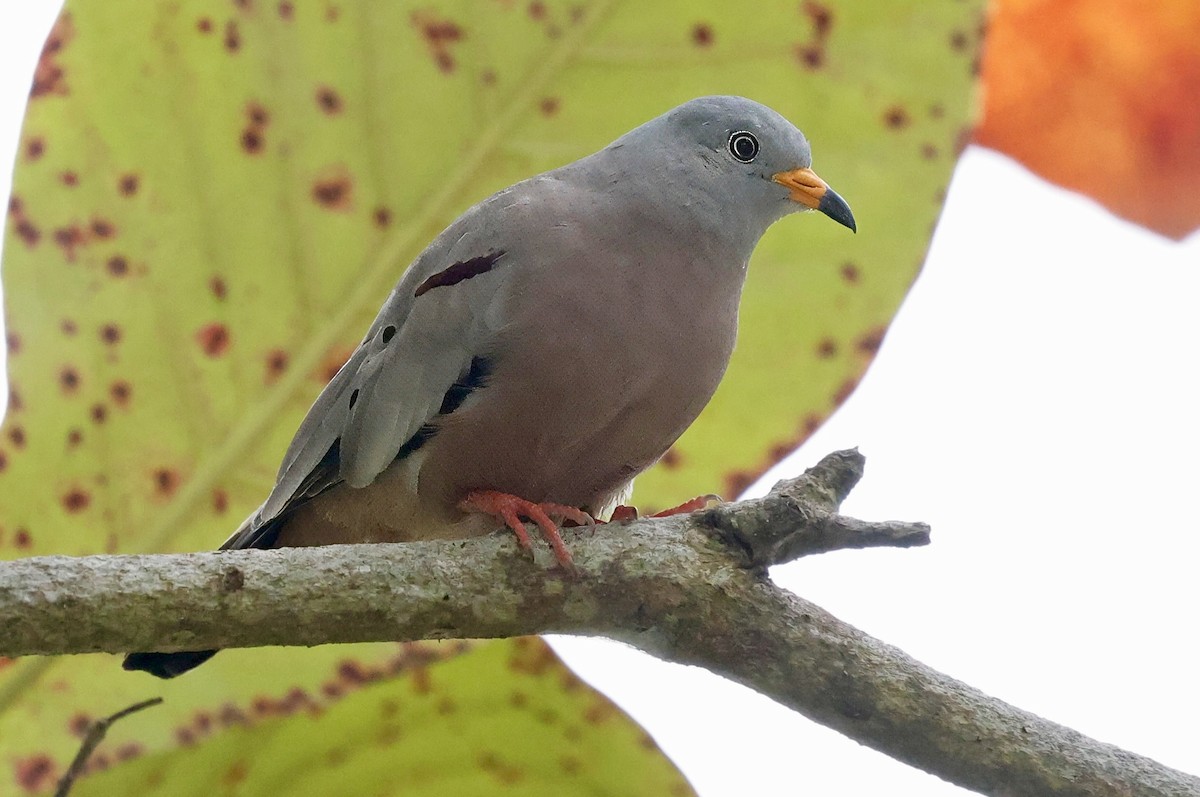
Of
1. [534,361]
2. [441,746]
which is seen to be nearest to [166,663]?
[441,746]

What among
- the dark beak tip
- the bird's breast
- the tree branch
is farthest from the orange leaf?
the bird's breast

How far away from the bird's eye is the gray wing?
0.57 metres

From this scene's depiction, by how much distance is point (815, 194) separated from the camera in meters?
2.89

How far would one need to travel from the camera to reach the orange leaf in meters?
1.79

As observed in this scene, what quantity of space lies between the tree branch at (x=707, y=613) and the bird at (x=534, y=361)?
373mm

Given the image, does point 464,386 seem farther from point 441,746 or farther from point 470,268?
point 441,746

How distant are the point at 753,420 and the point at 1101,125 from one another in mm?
907

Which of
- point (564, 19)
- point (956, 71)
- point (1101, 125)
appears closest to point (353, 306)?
point (564, 19)

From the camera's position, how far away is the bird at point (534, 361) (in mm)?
2635

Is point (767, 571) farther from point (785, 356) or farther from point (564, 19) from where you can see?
point (564, 19)

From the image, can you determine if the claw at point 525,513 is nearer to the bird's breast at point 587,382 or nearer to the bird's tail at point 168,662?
the bird's breast at point 587,382

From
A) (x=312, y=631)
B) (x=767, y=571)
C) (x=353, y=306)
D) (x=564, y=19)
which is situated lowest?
(x=312, y=631)

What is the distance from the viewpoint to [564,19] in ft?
8.80

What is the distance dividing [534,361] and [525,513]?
27cm
